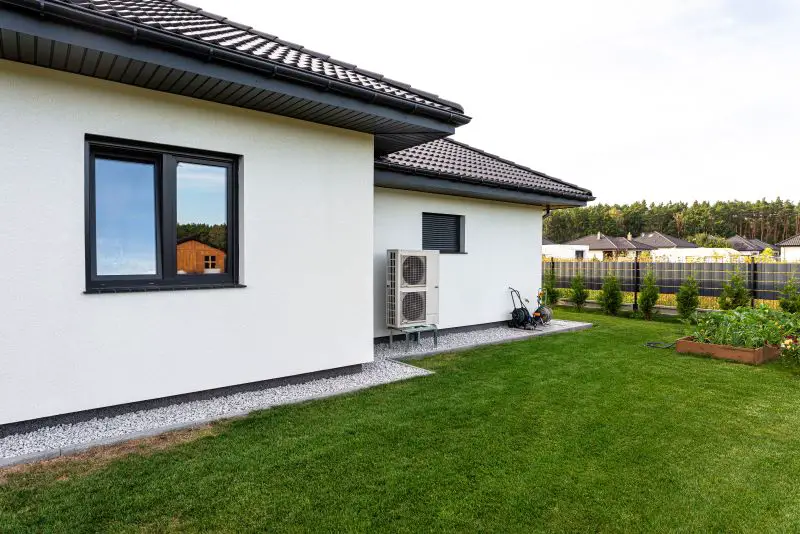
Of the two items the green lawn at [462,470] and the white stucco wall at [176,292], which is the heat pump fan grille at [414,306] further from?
the green lawn at [462,470]

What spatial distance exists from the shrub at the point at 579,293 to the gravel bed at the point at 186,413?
9.62 metres

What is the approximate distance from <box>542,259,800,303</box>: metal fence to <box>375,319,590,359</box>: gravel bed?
4500 mm

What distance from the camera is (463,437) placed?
3.91 m

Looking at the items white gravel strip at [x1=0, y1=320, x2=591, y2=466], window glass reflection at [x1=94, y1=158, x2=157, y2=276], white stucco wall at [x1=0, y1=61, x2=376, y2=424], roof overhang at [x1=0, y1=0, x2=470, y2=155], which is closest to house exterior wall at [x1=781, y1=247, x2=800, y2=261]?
white gravel strip at [x1=0, y1=320, x2=591, y2=466]

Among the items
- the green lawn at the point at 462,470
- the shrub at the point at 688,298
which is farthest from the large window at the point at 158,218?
→ the shrub at the point at 688,298

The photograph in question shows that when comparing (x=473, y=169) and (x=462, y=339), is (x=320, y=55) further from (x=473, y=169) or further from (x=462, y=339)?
(x=462, y=339)

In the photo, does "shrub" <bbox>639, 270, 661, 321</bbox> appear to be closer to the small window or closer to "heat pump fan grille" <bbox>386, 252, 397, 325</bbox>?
the small window

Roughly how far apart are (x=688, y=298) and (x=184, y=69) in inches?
511

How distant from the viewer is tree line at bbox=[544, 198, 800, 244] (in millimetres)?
65000

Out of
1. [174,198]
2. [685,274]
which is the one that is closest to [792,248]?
[685,274]

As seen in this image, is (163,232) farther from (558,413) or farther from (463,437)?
(558,413)

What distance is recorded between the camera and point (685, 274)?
12.8m

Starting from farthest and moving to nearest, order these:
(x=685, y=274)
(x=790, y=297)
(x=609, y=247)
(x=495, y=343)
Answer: (x=609, y=247) → (x=685, y=274) → (x=790, y=297) → (x=495, y=343)

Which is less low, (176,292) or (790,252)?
(790,252)
